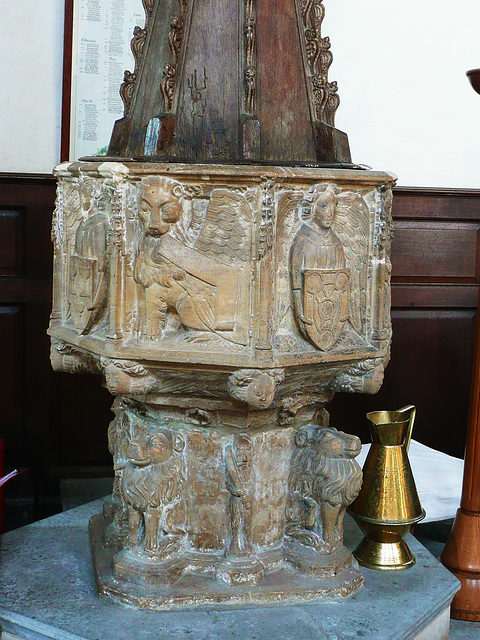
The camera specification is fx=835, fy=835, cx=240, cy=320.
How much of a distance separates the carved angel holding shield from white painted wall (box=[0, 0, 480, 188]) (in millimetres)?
1294

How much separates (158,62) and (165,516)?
1.48 meters

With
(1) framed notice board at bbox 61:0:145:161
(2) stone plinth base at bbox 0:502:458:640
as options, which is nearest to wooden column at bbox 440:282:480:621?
(2) stone plinth base at bbox 0:502:458:640

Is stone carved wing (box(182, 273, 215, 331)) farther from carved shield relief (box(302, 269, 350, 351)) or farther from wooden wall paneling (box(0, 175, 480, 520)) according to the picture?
wooden wall paneling (box(0, 175, 480, 520))

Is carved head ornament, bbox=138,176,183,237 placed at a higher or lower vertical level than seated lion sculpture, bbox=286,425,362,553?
higher

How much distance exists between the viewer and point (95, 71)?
11.9ft

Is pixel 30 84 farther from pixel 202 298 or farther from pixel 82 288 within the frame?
pixel 202 298

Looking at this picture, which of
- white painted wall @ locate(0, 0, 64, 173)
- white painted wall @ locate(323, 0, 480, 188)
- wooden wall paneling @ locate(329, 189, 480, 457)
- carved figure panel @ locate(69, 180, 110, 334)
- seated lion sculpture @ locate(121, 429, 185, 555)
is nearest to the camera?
carved figure panel @ locate(69, 180, 110, 334)

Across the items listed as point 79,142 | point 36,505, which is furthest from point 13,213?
point 36,505

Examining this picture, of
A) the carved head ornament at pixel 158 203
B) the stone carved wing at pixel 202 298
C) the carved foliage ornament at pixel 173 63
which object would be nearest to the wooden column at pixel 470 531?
the stone carved wing at pixel 202 298

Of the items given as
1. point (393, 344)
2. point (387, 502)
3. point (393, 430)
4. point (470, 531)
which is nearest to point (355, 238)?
point (393, 430)

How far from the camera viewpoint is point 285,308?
8.23 feet

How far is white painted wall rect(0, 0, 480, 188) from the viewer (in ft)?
11.7

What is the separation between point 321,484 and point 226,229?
92cm

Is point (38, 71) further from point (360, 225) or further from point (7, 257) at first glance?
point (360, 225)
